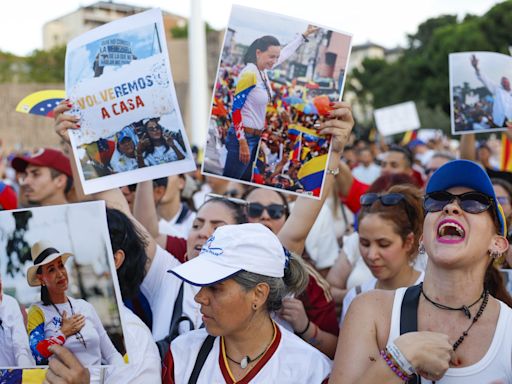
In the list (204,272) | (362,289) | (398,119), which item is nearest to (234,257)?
(204,272)

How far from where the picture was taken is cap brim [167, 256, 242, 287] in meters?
2.24

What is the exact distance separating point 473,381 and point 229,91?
5.13ft

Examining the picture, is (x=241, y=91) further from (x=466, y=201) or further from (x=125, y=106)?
(x=466, y=201)

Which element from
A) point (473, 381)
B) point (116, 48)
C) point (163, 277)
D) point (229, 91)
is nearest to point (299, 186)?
point (229, 91)

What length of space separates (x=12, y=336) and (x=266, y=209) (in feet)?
6.67

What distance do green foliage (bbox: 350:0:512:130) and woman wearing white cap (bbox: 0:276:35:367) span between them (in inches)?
1360

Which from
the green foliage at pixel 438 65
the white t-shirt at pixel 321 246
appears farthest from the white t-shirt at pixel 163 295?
the green foliage at pixel 438 65

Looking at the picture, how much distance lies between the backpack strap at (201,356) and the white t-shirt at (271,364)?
0.01 metres

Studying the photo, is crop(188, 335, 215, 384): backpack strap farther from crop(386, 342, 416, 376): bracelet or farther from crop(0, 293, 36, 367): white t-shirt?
crop(386, 342, 416, 376): bracelet

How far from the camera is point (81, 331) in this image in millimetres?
2131

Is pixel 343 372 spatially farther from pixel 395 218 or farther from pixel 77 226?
pixel 395 218

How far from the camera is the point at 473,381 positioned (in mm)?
2006

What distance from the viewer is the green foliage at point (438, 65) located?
38984 millimetres

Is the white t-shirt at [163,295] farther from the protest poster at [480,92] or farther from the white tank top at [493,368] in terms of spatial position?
the protest poster at [480,92]
